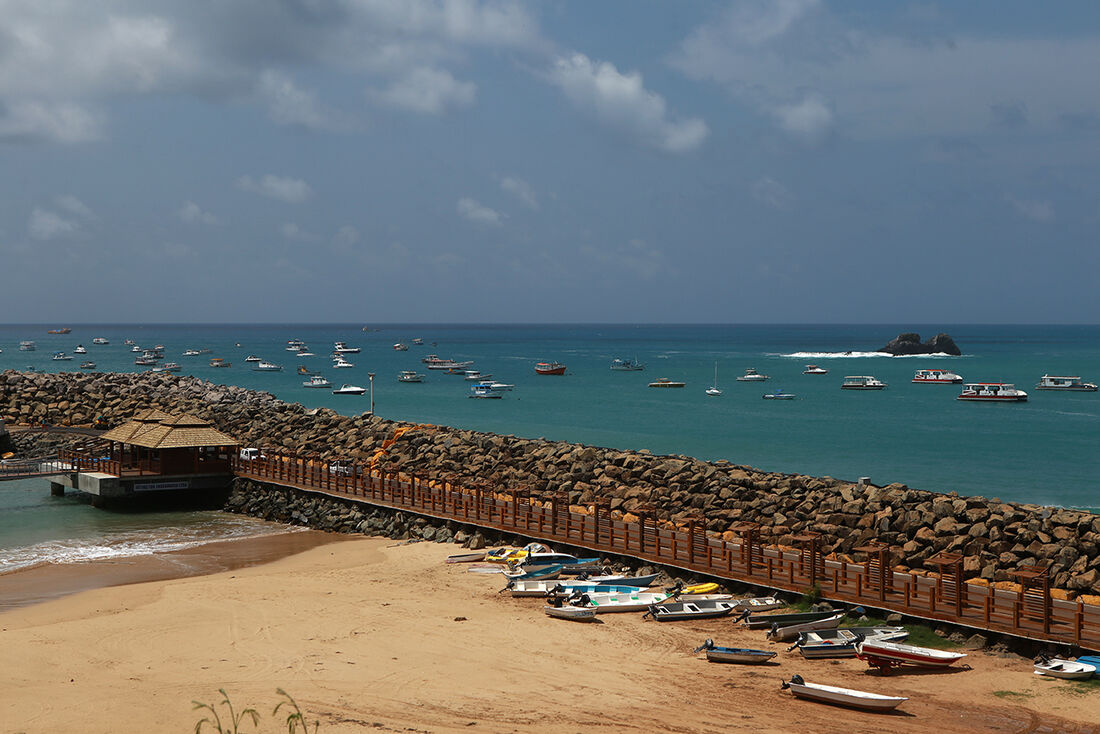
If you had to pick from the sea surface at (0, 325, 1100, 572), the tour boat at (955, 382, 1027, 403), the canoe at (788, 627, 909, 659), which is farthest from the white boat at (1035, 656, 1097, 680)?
the tour boat at (955, 382, 1027, 403)

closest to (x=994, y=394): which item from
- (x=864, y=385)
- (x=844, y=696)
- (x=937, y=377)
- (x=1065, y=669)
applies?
(x=864, y=385)

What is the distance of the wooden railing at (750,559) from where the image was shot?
67.8ft

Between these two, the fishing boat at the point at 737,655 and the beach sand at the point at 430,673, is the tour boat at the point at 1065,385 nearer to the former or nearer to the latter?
the beach sand at the point at 430,673

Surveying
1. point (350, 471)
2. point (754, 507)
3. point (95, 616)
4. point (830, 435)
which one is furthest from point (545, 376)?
point (95, 616)

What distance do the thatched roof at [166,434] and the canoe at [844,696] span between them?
2995 centimetres

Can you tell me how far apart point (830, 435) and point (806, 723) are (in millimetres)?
64217

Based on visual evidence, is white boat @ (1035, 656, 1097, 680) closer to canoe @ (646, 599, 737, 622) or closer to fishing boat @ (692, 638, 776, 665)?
fishing boat @ (692, 638, 776, 665)

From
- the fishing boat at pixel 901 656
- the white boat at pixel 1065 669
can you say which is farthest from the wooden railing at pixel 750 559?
Result: the fishing boat at pixel 901 656

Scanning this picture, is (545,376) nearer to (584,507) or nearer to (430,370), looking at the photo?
(430,370)

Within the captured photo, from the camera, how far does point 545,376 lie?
14812 cm

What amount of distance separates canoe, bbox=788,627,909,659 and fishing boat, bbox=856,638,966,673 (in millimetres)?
821

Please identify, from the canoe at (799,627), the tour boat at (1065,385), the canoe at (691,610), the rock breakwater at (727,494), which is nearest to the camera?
the canoe at (799,627)

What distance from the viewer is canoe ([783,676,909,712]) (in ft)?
56.5

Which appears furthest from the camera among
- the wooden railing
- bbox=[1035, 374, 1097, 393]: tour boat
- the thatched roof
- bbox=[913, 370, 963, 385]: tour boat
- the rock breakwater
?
bbox=[913, 370, 963, 385]: tour boat
